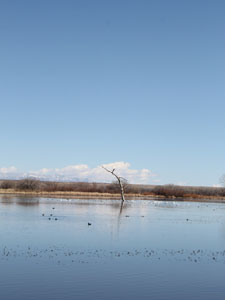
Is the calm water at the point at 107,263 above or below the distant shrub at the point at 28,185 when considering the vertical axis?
below

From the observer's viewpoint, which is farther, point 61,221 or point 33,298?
point 61,221

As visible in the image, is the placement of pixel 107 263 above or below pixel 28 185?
Answer: below

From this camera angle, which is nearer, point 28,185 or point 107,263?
point 107,263

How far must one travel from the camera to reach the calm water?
14797mm

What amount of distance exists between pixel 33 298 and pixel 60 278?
2.61 m

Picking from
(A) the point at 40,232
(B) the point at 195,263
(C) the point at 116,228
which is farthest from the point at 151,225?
(B) the point at 195,263

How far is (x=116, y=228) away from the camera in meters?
31.7

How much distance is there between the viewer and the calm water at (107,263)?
583 inches

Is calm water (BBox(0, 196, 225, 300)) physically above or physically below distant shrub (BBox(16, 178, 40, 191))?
below

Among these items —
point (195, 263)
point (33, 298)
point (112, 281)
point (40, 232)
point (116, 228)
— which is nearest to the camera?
point (33, 298)

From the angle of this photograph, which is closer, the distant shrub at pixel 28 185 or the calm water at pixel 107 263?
the calm water at pixel 107 263

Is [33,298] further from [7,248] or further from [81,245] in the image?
[81,245]

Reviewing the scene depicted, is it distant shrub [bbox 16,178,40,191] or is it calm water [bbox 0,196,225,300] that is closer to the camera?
calm water [bbox 0,196,225,300]

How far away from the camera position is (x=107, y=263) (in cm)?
1903
